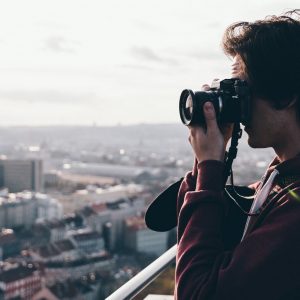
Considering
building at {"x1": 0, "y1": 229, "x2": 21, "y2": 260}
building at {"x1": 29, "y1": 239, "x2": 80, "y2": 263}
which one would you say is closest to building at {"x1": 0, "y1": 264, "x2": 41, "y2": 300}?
building at {"x1": 29, "y1": 239, "x2": 80, "y2": 263}

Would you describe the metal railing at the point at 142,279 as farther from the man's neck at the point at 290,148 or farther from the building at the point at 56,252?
the building at the point at 56,252

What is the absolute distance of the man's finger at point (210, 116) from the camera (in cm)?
48

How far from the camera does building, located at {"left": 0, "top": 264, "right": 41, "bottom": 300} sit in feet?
26.6

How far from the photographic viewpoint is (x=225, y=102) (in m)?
0.49

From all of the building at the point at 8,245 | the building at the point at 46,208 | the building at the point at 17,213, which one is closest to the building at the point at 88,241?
the building at the point at 8,245

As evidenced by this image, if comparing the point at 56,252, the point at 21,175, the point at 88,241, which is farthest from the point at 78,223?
the point at 21,175

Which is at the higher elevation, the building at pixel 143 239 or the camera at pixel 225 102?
the camera at pixel 225 102

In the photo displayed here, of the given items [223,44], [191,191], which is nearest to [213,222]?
[191,191]

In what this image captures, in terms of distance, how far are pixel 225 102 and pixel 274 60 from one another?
51 mm

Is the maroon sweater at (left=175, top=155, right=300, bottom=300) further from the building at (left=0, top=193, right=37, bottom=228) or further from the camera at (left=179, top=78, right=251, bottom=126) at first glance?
the building at (left=0, top=193, right=37, bottom=228)

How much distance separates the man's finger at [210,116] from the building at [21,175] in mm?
19390

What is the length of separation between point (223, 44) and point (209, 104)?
68mm

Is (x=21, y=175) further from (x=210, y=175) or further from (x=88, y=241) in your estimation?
(x=210, y=175)

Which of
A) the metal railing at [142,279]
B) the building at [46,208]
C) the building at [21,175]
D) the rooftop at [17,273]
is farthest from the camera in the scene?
the building at [21,175]
